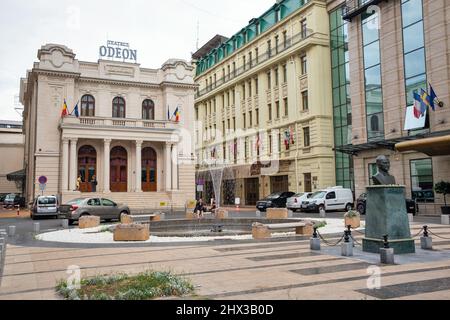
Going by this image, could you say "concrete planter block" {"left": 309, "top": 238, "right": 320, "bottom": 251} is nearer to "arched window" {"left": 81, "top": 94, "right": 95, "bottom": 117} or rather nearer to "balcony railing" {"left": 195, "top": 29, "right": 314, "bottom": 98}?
"balcony railing" {"left": 195, "top": 29, "right": 314, "bottom": 98}

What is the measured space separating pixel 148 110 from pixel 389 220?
35.8 m

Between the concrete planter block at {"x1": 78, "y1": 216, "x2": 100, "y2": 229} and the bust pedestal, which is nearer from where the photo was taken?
the bust pedestal

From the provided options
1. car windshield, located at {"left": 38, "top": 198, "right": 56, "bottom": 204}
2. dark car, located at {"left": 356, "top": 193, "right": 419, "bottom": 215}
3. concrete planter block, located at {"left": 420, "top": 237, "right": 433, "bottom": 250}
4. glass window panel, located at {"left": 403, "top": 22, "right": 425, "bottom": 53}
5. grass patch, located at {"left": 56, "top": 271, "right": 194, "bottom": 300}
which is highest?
glass window panel, located at {"left": 403, "top": 22, "right": 425, "bottom": 53}

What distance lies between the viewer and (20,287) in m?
8.03

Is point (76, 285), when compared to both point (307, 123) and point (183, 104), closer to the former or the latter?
point (307, 123)

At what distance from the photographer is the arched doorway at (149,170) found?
1666 inches

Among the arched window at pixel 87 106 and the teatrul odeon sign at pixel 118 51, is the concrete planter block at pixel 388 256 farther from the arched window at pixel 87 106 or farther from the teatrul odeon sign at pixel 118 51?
the teatrul odeon sign at pixel 118 51

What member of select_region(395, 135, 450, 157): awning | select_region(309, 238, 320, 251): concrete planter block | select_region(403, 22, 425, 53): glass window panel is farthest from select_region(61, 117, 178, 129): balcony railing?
select_region(309, 238, 320, 251): concrete planter block

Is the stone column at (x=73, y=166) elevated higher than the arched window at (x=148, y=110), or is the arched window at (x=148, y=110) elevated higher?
the arched window at (x=148, y=110)

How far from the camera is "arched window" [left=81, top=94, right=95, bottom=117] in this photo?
1620 inches

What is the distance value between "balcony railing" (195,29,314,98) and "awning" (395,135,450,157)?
17894mm

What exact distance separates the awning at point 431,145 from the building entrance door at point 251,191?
921 inches

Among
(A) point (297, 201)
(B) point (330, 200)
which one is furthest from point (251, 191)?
(B) point (330, 200)

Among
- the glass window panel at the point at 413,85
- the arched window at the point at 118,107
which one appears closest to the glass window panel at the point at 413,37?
the glass window panel at the point at 413,85
